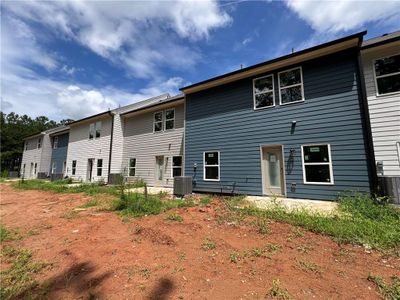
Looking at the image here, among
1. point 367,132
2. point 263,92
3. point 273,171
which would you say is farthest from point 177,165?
point 367,132

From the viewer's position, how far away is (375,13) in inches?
333

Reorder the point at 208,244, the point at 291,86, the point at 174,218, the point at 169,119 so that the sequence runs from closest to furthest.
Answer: the point at 208,244
the point at 174,218
the point at 291,86
the point at 169,119

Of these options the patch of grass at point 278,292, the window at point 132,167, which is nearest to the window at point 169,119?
the window at point 132,167

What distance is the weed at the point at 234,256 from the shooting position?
3.71 metres

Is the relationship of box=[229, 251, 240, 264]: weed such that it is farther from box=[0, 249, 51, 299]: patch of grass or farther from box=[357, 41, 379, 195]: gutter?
box=[357, 41, 379, 195]: gutter

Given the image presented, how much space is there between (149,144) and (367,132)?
12141 millimetres

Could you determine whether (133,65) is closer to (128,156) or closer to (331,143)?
(128,156)

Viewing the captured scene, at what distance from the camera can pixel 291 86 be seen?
8.81 m

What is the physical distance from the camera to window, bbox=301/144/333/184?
303 inches

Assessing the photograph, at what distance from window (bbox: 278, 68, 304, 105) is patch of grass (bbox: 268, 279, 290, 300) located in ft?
24.2

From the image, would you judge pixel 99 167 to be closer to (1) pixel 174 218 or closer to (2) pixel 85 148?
(2) pixel 85 148

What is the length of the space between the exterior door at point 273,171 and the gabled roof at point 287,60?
3515 mm

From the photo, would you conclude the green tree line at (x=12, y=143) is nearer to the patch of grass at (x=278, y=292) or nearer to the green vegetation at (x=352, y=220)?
the green vegetation at (x=352, y=220)

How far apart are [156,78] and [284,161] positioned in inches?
491
